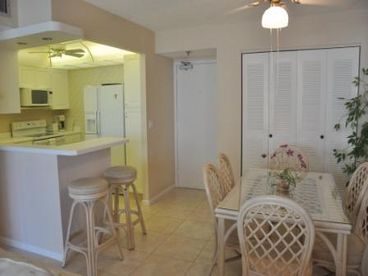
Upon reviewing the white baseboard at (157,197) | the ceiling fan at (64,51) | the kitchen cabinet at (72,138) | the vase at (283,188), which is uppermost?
the ceiling fan at (64,51)

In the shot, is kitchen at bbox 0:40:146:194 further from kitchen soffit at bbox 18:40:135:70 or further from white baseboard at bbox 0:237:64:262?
white baseboard at bbox 0:237:64:262

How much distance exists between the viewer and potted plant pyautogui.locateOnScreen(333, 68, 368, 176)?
319cm

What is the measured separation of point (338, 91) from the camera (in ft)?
11.5

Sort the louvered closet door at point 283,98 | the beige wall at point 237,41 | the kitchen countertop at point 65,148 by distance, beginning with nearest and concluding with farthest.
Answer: the kitchen countertop at point 65,148 < the beige wall at point 237,41 < the louvered closet door at point 283,98

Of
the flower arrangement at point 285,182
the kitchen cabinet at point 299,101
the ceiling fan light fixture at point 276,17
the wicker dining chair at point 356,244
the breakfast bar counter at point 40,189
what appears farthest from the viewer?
the kitchen cabinet at point 299,101

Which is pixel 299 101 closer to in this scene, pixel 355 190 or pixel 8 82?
pixel 355 190

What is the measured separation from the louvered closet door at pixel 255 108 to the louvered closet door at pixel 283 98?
87mm

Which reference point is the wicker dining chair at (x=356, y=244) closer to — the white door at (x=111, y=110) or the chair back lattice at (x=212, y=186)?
the chair back lattice at (x=212, y=186)

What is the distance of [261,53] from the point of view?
3756 mm

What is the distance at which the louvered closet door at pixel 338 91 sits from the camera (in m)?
3.43

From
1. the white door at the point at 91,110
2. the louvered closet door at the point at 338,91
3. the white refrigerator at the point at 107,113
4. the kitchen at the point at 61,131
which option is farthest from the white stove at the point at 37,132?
the louvered closet door at the point at 338,91

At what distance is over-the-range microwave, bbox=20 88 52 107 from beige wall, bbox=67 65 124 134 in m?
0.69

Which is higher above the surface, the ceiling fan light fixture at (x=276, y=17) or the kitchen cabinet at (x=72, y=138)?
the ceiling fan light fixture at (x=276, y=17)

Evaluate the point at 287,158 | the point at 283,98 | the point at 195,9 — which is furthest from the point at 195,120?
the point at 195,9
